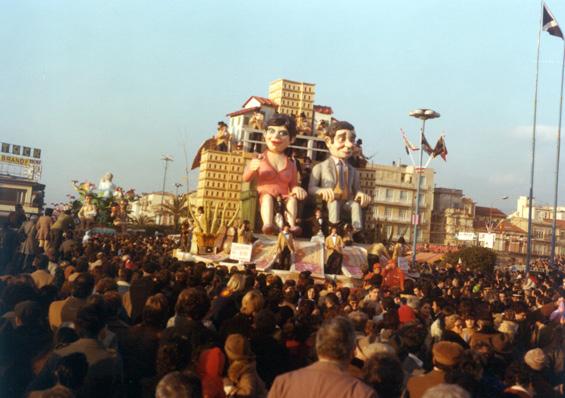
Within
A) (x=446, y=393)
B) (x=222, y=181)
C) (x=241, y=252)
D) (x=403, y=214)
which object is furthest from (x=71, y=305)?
(x=403, y=214)

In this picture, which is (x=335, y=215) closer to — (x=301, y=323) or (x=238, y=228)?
(x=238, y=228)

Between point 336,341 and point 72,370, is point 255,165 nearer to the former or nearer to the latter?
point 72,370

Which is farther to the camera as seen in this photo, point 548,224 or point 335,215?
point 548,224

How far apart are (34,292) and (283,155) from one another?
65.2 feet

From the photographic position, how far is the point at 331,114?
124 ft

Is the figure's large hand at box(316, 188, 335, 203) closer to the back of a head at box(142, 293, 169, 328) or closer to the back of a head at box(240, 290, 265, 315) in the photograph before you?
the back of a head at box(240, 290, 265, 315)

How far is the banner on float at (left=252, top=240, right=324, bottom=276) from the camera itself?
2244 centimetres

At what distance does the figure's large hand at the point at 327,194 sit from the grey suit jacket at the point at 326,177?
→ 42cm

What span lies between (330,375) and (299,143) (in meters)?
29.4

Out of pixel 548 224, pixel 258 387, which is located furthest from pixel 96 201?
pixel 548 224

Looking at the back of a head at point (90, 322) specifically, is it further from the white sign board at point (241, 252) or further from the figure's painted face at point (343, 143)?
the figure's painted face at point (343, 143)

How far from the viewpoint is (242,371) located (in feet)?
16.7

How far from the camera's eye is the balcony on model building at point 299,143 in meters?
31.5

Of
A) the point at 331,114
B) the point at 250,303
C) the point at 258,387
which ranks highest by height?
the point at 331,114
